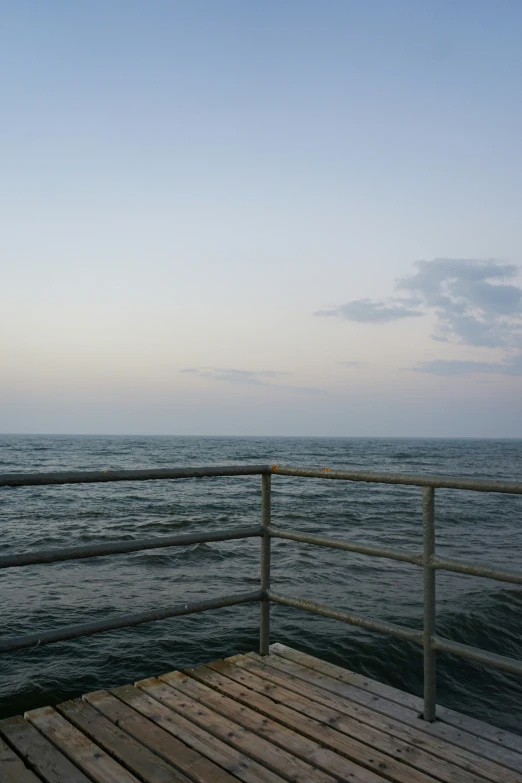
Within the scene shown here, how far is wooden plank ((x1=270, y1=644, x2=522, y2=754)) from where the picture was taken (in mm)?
2441

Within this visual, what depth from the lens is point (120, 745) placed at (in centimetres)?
234

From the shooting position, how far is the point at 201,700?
2.75 metres

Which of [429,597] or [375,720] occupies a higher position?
[429,597]

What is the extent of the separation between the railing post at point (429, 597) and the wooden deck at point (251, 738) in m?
0.10

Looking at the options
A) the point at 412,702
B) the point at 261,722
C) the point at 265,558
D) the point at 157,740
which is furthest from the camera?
the point at 265,558

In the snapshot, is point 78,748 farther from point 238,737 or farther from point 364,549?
point 364,549

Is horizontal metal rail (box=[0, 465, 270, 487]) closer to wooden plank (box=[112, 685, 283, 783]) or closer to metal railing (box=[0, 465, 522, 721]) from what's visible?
metal railing (box=[0, 465, 522, 721])

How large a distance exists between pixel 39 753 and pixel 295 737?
3.21ft

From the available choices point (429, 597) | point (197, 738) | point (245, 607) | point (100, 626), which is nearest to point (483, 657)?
point (429, 597)

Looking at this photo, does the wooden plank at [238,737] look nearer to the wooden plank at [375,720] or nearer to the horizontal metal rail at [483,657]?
the wooden plank at [375,720]

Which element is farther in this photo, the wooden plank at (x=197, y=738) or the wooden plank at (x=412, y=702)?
the wooden plank at (x=412, y=702)

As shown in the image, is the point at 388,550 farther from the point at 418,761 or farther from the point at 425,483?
the point at 418,761

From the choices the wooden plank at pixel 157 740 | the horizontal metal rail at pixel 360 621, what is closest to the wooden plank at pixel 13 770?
the wooden plank at pixel 157 740

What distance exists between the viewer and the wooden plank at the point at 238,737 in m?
2.17
